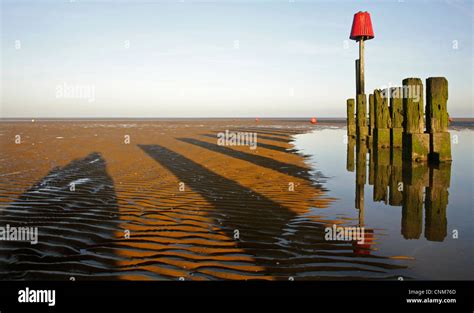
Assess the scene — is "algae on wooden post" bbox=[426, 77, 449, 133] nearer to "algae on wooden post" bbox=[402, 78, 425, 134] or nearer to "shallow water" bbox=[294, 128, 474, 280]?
"algae on wooden post" bbox=[402, 78, 425, 134]

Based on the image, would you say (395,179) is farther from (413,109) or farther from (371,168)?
(413,109)

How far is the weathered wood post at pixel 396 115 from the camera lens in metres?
13.9

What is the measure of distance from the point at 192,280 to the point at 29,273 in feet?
5.44

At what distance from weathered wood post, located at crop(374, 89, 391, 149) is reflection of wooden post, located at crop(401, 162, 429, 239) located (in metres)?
3.84

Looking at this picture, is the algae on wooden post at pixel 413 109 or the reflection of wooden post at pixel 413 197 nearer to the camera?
the reflection of wooden post at pixel 413 197

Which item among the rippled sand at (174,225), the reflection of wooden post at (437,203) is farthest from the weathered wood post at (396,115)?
the rippled sand at (174,225)

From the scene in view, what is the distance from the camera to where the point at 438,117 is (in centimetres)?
1102

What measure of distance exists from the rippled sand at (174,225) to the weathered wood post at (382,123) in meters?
5.60

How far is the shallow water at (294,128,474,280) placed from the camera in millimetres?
4277

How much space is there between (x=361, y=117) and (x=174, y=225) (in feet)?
50.1

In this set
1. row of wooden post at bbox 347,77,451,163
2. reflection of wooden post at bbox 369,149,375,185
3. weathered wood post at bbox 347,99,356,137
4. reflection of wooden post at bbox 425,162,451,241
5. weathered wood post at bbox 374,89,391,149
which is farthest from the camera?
weathered wood post at bbox 347,99,356,137

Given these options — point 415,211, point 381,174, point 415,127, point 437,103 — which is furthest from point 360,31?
point 415,211

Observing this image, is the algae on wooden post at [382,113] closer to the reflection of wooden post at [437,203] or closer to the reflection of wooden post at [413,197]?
the reflection of wooden post at [413,197]

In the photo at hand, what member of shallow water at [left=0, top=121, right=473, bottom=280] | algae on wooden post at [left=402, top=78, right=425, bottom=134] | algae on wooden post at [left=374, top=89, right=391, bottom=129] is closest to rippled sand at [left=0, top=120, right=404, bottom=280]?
shallow water at [left=0, top=121, right=473, bottom=280]
